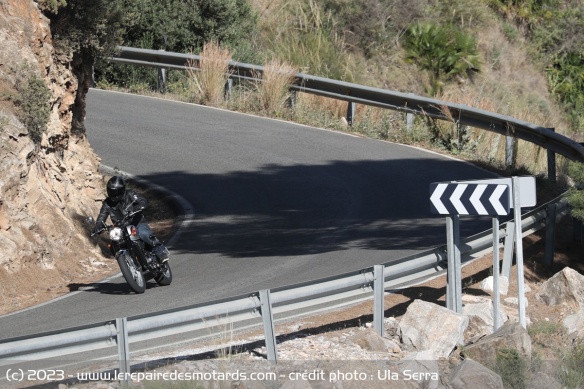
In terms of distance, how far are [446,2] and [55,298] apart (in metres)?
22.8

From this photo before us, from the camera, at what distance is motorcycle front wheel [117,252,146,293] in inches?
456

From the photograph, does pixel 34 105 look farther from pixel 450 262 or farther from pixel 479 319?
pixel 479 319

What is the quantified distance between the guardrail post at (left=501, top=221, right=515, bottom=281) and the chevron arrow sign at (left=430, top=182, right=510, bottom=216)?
1874 mm

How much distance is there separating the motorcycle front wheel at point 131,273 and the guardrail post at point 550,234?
16.5 ft

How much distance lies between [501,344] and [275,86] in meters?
15.0

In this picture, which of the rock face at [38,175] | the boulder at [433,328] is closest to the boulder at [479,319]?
the boulder at [433,328]

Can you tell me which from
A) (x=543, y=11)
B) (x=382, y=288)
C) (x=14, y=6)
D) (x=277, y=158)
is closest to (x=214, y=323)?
(x=382, y=288)

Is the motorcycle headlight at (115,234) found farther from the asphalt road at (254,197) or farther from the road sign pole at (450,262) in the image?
the road sign pole at (450,262)

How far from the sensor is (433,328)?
938 centimetres

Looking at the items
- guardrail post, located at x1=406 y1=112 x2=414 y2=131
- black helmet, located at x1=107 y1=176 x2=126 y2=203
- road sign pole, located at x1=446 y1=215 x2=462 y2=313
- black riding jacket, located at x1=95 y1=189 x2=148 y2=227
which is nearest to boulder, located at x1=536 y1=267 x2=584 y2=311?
road sign pole, located at x1=446 y1=215 x2=462 y2=313

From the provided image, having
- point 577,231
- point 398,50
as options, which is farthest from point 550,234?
point 398,50

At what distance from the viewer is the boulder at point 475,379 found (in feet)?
26.8

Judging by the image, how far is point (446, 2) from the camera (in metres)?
32.1

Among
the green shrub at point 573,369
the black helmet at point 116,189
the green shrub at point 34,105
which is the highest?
the green shrub at point 34,105
